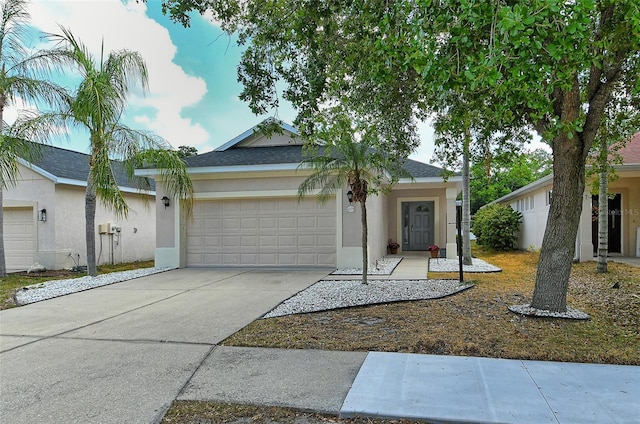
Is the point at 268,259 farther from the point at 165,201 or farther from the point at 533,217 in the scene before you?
the point at 533,217

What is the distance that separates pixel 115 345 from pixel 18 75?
8969 millimetres

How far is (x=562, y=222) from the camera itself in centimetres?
573

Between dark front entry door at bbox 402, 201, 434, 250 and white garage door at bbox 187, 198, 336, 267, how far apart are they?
6.16 metres

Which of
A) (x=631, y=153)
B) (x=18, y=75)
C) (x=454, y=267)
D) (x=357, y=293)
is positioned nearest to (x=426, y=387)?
(x=357, y=293)

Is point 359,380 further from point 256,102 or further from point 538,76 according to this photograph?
point 256,102

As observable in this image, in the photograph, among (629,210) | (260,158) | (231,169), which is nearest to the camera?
(231,169)

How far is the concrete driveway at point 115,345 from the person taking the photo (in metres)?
3.40

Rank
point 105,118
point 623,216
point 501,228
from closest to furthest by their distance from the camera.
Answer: point 105,118 < point 623,216 < point 501,228

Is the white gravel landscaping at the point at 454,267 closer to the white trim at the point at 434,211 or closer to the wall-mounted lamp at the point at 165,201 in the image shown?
the white trim at the point at 434,211

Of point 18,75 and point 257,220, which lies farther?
point 257,220

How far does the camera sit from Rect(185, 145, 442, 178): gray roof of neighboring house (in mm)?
11561

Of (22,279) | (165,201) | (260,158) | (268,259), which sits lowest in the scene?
(22,279)

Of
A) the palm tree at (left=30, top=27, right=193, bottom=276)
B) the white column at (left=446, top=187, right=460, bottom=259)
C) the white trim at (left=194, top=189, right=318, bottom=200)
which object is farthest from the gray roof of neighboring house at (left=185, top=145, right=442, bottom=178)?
the palm tree at (left=30, top=27, right=193, bottom=276)

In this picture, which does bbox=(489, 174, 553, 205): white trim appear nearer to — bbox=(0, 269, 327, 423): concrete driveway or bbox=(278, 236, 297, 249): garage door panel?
bbox=(278, 236, 297, 249): garage door panel
